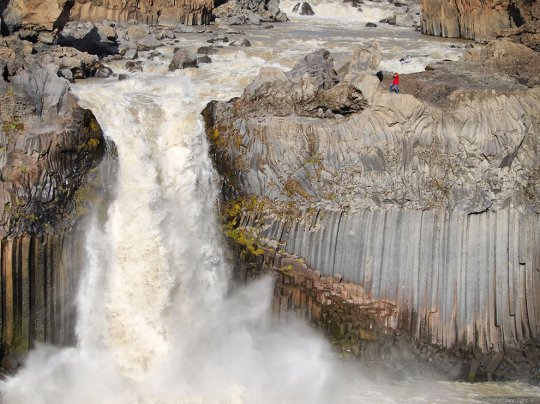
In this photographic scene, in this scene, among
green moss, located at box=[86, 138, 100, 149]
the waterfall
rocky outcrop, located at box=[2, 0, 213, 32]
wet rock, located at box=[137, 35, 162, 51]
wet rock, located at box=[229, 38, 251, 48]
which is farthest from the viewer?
rocky outcrop, located at box=[2, 0, 213, 32]

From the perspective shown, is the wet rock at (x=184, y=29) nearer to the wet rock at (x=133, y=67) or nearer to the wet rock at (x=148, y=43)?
the wet rock at (x=148, y=43)

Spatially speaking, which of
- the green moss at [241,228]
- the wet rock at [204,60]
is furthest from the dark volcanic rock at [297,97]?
the wet rock at [204,60]

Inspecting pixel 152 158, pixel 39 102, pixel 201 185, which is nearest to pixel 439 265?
pixel 201 185

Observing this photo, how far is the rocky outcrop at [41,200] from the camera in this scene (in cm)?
1750

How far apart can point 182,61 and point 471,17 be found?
17.3 m

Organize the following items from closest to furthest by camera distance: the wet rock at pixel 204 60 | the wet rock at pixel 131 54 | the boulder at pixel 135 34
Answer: the wet rock at pixel 204 60 → the wet rock at pixel 131 54 → the boulder at pixel 135 34

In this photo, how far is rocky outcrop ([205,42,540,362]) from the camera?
19141 mm

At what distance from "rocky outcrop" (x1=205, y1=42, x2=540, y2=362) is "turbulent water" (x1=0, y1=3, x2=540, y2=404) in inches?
61.3

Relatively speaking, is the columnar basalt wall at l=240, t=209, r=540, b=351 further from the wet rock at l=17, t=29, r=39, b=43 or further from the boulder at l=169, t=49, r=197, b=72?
the wet rock at l=17, t=29, r=39, b=43

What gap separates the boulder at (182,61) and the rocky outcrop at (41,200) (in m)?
7.97

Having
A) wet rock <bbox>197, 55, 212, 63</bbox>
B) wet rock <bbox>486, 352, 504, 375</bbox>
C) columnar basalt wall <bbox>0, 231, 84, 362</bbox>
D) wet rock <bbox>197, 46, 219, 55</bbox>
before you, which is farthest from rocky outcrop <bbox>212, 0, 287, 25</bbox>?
wet rock <bbox>486, 352, 504, 375</bbox>

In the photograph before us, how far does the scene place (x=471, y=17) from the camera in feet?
120

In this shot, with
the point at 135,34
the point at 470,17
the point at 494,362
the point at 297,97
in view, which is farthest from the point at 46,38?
the point at 470,17

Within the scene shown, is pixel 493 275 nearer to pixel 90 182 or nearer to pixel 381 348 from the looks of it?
pixel 381 348
